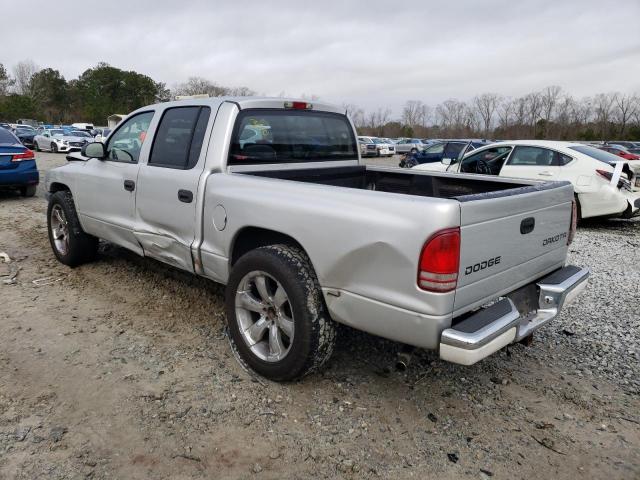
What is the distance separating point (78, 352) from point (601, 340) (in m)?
4.13

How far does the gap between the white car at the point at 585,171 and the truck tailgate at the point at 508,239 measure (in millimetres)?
4944

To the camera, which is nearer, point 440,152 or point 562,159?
point 562,159

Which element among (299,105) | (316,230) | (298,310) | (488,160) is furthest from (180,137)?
(488,160)

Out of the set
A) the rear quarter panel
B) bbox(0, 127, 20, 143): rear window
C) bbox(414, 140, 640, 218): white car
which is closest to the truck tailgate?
the rear quarter panel

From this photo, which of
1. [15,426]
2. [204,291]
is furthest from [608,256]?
[15,426]

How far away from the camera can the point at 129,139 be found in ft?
15.1

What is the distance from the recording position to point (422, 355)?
370 cm

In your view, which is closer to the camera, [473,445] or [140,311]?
[473,445]

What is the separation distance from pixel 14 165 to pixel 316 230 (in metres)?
9.50

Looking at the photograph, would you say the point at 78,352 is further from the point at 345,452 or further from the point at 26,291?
the point at 345,452

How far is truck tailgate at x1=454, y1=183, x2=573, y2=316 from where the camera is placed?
2.49 m

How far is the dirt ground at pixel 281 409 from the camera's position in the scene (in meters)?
2.56

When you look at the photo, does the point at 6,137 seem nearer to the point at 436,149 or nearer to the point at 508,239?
the point at 508,239

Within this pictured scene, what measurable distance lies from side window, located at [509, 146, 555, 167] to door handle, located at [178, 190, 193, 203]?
7.35 m
